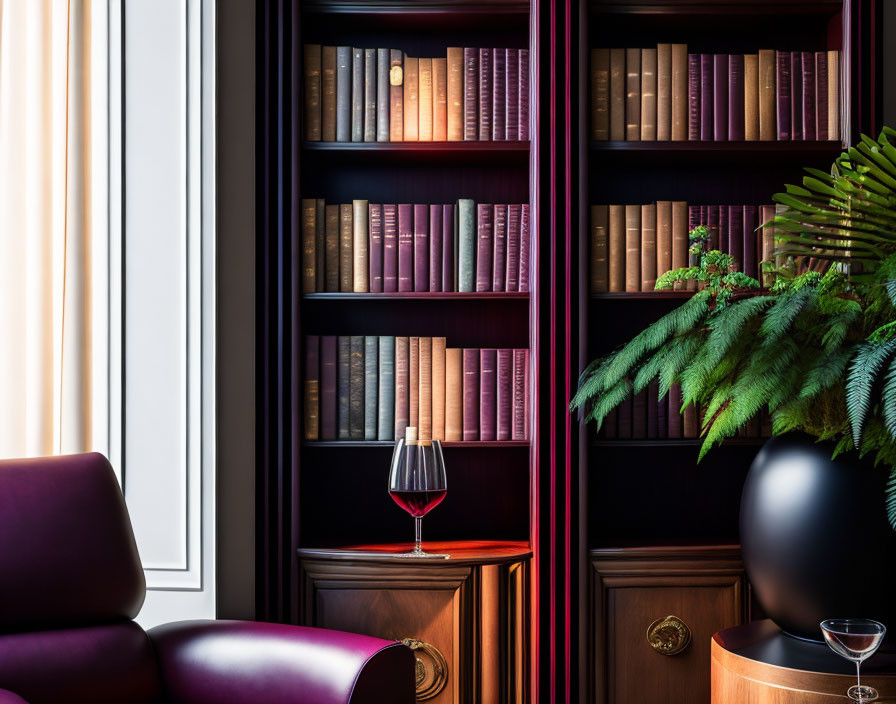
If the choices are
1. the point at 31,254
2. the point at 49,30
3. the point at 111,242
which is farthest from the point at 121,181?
the point at 49,30

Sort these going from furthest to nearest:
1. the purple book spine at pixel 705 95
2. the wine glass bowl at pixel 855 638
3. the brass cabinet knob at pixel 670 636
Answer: the purple book spine at pixel 705 95 < the brass cabinet knob at pixel 670 636 < the wine glass bowl at pixel 855 638

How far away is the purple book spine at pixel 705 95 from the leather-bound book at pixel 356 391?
3.44ft

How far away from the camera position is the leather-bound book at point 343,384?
2127 mm

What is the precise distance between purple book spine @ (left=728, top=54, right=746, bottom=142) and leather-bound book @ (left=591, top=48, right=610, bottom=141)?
1.04 feet

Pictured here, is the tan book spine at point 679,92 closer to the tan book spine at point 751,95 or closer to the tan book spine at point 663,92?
the tan book spine at point 663,92

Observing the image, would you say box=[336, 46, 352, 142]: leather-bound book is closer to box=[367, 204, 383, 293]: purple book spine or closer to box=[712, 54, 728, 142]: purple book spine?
box=[367, 204, 383, 293]: purple book spine

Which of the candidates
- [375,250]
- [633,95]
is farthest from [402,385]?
[633,95]

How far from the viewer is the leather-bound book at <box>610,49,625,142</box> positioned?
2.11 m

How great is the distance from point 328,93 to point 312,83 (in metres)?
0.05

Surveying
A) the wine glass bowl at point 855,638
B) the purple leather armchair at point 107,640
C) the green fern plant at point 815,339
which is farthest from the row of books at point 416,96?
the wine glass bowl at point 855,638

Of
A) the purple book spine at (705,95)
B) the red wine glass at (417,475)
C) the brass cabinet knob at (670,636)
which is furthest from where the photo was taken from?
the purple book spine at (705,95)

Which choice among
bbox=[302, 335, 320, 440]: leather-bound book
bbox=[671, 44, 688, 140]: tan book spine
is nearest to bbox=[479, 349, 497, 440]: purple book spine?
bbox=[302, 335, 320, 440]: leather-bound book

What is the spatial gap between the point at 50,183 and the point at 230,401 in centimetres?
71

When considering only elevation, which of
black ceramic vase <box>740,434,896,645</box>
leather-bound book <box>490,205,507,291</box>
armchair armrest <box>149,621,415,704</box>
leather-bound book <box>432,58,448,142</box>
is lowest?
armchair armrest <box>149,621,415,704</box>
